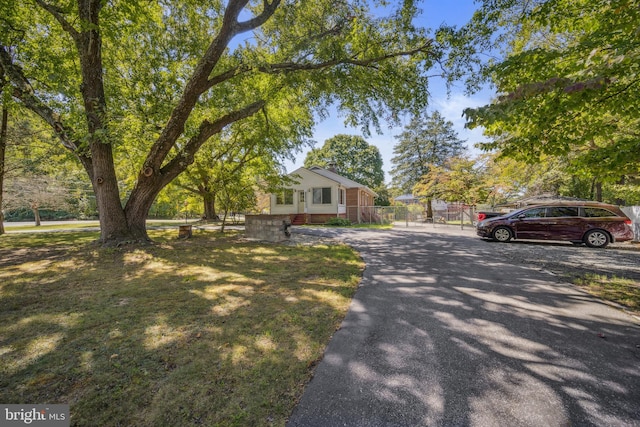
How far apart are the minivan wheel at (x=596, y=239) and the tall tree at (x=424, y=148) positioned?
63.0 feet

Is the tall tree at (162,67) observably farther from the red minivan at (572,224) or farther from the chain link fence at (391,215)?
the chain link fence at (391,215)

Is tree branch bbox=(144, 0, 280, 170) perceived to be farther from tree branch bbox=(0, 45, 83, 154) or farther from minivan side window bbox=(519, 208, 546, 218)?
minivan side window bbox=(519, 208, 546, 218)

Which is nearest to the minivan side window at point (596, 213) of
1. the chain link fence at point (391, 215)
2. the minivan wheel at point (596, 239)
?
the minivan wheel at point (596, 239)

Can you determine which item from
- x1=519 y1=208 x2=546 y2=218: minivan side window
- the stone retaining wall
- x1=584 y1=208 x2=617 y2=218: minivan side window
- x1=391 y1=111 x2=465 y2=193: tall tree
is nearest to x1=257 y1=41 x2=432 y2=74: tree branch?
the stone retaining wall

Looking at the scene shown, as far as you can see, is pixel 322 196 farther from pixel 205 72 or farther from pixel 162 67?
pixel 205 72

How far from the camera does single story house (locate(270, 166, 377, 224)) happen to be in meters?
21.6

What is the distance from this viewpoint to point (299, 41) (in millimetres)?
8461

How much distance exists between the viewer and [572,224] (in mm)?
8930

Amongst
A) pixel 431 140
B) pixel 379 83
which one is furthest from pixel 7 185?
pixel 431 140

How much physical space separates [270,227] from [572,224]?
1138 cm

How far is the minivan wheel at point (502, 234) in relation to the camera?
9.82 meters

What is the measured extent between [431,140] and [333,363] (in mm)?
30162

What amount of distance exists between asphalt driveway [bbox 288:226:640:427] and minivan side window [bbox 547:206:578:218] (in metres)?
6.52

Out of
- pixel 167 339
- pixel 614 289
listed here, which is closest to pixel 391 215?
pixel 614 289
